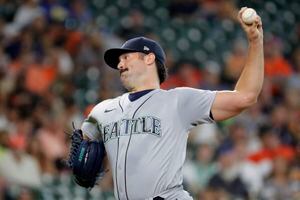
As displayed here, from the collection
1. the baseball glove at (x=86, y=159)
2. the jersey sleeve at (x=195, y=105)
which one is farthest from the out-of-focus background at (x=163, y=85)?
the jersey sleeve at (x=195, y=105)

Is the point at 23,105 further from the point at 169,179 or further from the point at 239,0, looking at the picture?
the point at 169,179

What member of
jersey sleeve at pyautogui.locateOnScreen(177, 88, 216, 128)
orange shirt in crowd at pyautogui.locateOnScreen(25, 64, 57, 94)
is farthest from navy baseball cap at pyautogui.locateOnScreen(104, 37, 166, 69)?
orange shirt in crowd at pyautogui.locateOnScreen(25, 64, 57, 94)

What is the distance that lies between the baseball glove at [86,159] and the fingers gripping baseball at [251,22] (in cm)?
122

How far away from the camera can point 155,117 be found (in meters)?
5.14

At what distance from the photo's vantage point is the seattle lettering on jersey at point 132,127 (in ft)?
16.8

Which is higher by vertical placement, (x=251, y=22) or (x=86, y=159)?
(x=251, y=22)

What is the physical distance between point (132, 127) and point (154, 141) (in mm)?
175

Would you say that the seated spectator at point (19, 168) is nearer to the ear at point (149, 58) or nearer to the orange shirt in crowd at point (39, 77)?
the orange shirt in crowd at point (39, 77)

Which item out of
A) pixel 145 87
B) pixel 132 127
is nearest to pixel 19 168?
pixel 145 87

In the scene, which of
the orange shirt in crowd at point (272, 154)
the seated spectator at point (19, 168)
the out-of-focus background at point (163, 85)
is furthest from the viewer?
the orange shirt in crowd at point (272, 154)

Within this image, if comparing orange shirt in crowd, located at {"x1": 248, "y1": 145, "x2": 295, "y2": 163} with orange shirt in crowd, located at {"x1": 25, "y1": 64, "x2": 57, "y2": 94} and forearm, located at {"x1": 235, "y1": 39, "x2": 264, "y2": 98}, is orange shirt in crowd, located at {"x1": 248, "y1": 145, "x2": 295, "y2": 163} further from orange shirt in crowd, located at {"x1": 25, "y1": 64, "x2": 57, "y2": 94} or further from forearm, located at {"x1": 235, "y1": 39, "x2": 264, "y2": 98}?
forearm, located at {"x1": 235, "y1": 39, "x2": 264, "y2": 98}

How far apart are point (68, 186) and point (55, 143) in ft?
2.22

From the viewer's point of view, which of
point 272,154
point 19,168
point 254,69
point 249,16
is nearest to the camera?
point 249,16

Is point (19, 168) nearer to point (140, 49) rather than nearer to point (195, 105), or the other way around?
point (140, 49)
